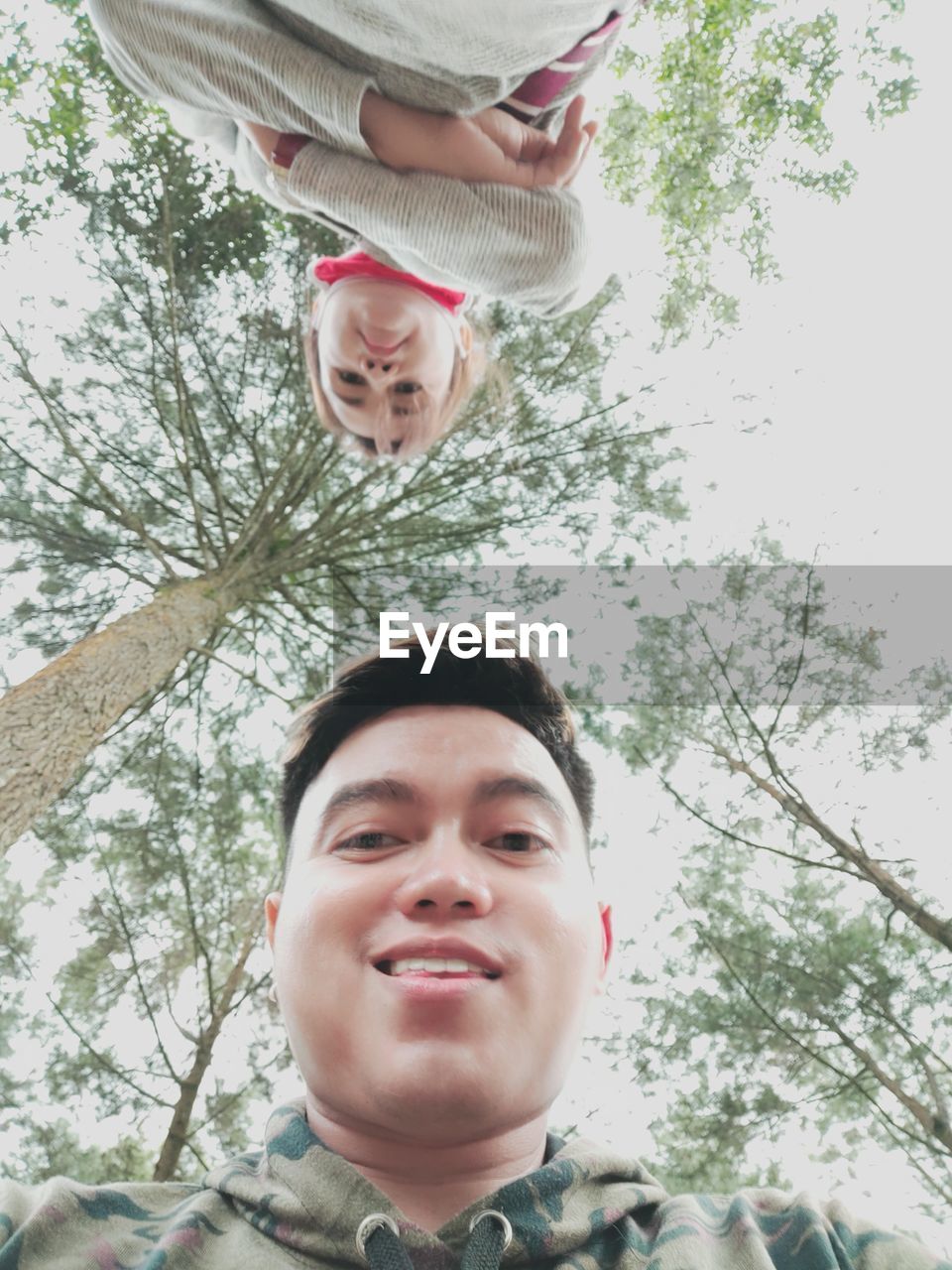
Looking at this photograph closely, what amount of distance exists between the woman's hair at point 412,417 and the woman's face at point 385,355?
0.06ft

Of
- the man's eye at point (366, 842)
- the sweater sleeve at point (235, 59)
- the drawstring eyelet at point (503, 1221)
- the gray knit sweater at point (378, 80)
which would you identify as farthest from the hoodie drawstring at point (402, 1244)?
the sweater sleeve at point (235, 59)

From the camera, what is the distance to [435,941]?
3.81 ft

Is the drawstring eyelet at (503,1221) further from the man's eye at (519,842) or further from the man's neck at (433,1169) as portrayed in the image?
the man's eye at (519,842)

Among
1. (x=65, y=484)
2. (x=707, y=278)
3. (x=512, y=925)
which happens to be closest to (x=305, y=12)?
(x=512, y=925)

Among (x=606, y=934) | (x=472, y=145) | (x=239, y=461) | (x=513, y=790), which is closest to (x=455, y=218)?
(x=472, y=145)

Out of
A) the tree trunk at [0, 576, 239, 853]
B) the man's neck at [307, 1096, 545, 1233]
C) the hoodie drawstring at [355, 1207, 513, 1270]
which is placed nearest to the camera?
the hoodie drawstring at [355, 1207, 513, 1270]

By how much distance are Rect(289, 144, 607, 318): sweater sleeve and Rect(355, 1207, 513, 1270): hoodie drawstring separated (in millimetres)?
1173

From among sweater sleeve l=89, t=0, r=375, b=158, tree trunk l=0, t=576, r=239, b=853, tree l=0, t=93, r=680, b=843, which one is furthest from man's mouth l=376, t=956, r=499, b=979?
tree l=0, t=93, r=680, b=843

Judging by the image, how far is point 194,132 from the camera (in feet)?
5.67

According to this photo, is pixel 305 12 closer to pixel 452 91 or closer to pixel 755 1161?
pixel 452 91

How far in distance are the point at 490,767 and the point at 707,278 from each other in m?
4.59

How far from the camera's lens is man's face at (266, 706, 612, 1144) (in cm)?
113

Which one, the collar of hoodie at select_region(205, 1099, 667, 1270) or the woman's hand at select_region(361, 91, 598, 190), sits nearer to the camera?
the collar of hoodie at select_region(205, 1099, 667, 1270)

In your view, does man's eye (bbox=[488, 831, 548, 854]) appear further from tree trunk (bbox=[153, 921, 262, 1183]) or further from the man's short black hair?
tree trunk (bbox=[153, 921, 262, 1183])
